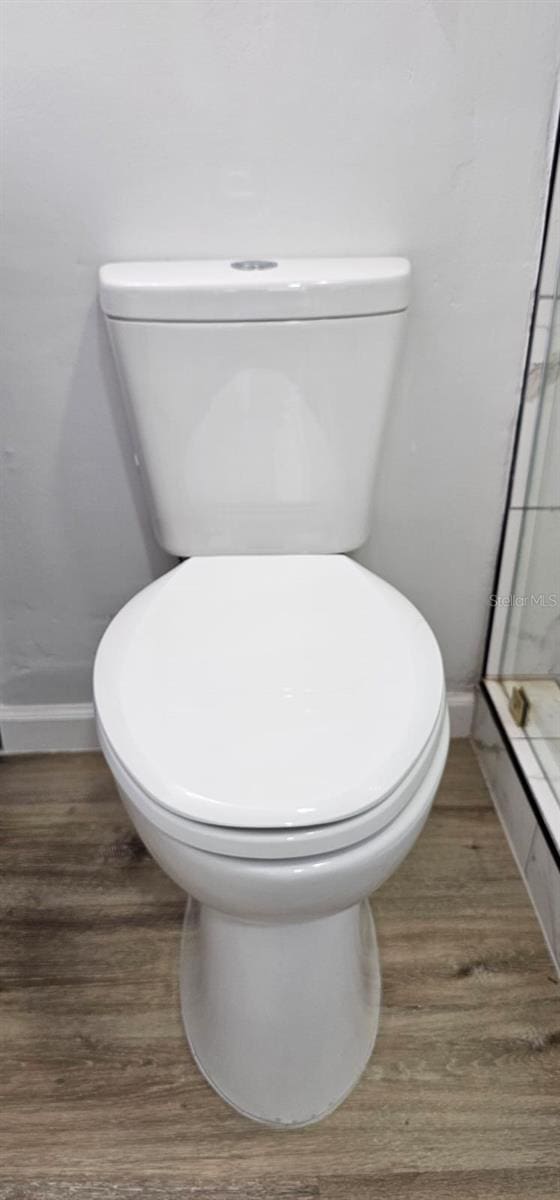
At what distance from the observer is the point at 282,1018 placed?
3.05 feet

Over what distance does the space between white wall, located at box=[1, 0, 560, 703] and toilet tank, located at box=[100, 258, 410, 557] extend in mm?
79

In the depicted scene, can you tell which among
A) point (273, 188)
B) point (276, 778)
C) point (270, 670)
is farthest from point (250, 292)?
point (276, 778)

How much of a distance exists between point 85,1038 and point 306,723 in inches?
20.0

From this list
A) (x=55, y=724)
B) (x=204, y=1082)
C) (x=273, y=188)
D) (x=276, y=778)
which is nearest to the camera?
(x=276, y=778)

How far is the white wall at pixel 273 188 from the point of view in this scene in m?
1.01

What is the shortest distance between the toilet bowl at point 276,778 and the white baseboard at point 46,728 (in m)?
0.46

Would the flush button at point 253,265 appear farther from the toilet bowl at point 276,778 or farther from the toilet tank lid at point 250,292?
the toilet bowl at point 276,778

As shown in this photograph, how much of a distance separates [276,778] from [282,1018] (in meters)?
0.34

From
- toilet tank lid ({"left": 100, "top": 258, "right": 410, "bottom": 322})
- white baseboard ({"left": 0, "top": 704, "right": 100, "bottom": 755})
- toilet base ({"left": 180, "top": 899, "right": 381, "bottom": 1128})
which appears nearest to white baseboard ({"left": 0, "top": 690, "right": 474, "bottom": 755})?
white baseboard ({"left": 0, "top": 704, "right": 100, "bottom": 755})

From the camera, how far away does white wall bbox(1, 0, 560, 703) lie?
101 cm

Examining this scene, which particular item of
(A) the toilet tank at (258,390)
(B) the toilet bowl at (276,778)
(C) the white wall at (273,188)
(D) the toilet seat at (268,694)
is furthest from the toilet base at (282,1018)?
(C) the white wall at (273,188)

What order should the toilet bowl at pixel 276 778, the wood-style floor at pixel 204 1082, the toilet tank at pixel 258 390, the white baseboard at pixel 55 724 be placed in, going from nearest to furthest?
the toilet bowl at pixel 276 778 → the wood-style floor at pixel 204 1082 → the toilet tank at pixel 258 390 → the white baseboard at pixel 55 724

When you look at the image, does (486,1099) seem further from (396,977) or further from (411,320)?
(411,320)

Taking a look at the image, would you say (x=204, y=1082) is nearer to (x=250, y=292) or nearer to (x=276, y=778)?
(x=276, y=778)
